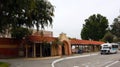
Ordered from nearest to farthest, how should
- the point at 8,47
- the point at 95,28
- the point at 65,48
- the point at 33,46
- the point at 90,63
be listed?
the point at 90,63 → the point at 8,47 → the point at 33,46 → the point at 65,48 → the point at 95,28

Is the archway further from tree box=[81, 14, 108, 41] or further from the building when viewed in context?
tree box=[81, 14, 108, 41]

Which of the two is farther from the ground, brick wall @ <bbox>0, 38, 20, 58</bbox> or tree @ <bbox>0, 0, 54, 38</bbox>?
tree @ <bbox>0, 0, 54, 38</bbox>

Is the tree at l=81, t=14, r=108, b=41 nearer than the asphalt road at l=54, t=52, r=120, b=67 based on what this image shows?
No

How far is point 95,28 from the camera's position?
12738 cm

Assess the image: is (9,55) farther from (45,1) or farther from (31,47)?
(45,1)

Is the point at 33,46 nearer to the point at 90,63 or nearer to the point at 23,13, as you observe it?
the point at 23,13

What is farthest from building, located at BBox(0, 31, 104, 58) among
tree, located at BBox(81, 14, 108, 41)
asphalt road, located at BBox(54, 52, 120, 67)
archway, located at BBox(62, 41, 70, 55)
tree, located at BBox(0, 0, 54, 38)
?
tree, located at BBox(81, 14, 108, 41)

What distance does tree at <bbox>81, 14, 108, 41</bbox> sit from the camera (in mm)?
126894

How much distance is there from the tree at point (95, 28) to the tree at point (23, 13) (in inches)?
2930

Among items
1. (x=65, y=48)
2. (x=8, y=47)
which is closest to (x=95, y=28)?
(x=65, y=48)

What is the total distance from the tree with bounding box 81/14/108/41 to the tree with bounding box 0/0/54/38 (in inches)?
2930

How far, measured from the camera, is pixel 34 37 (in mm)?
58500

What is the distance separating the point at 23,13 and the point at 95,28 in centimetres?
9049

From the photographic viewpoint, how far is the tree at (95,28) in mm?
126894
